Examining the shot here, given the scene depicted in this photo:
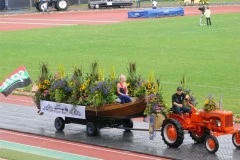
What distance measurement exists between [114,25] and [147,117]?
39803 millimetres

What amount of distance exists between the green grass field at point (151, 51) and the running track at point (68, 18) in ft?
14.0

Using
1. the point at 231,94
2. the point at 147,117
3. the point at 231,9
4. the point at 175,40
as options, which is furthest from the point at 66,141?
the point at 231,9

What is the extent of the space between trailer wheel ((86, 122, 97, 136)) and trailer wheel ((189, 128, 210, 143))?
2.80 m

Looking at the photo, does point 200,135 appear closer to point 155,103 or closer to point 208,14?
point 155,103

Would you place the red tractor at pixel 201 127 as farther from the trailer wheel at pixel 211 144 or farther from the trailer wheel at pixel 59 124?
the trailer wheel at pixel 59 124

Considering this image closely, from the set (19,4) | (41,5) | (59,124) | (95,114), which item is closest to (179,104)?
(95,114)

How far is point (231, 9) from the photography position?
72.8m

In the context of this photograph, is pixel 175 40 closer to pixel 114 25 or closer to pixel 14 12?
pixel 114 25

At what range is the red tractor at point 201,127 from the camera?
16.1m

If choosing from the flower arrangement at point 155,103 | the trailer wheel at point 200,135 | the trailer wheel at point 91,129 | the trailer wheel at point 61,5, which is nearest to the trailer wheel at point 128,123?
the trailer wheel at point 91,129

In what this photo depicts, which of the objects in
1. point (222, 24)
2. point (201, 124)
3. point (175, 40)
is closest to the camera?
point (201, 124)

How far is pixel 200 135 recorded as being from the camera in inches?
667

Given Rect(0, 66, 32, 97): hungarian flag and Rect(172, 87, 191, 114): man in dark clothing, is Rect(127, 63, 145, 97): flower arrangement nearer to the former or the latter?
Rect(172, 87, 191, 114): man in dark clothing

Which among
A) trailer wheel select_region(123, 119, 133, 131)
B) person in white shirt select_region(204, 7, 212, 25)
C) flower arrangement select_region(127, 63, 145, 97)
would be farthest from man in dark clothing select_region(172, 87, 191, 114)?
person in white shirt select_region(204, 7, 212, 25)
